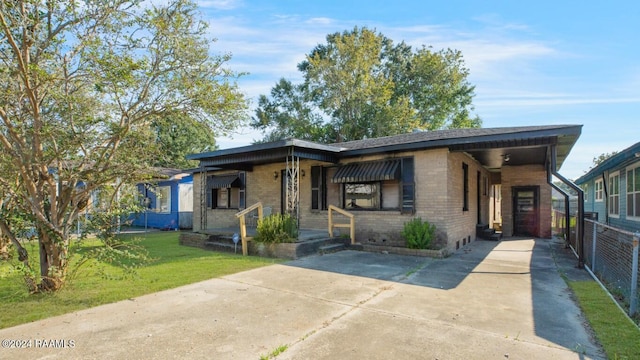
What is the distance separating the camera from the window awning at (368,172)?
10.1m

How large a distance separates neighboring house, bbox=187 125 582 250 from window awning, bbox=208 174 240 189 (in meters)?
0.06

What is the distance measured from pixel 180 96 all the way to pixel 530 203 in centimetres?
1473

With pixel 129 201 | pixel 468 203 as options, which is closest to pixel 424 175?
pixel 468 203

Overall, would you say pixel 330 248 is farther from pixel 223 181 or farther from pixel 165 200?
pixel 165 200

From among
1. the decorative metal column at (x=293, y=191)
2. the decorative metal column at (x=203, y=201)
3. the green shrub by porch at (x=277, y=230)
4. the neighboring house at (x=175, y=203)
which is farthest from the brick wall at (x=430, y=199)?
the neighboring house at (x=175, y=203)

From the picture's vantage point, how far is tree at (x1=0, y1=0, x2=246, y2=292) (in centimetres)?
486

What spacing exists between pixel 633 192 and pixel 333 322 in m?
11.7

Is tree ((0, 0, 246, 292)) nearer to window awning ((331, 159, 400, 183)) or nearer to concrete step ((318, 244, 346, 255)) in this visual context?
concrete step ((318, 244, 346, 255))

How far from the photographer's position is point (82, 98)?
218 inches

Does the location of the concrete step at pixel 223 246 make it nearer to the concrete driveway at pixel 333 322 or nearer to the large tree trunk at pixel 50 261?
the concrete driveway at pixel 333 322

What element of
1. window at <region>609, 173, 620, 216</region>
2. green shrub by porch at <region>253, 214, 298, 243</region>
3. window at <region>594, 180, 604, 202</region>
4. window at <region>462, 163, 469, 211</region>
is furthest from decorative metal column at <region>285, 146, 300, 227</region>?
window at <region>594, 180, 604, 202</region>

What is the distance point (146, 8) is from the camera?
518 centimetres

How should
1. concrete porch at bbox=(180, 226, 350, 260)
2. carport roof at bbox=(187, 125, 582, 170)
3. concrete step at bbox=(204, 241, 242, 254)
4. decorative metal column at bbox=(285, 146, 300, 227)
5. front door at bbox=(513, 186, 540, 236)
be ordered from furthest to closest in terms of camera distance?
front door at bbox=(513, 186, 540, 236), concrete step at bbox=(204, 241, 242, 254), decorative metal column at bbox=(285, 146, 300, 227), concrete porch at bbox=(180, 226, 350, 260), carport roof at bbox=(187, 125, 582, 170)

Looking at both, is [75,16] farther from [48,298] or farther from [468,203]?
[468,203]
